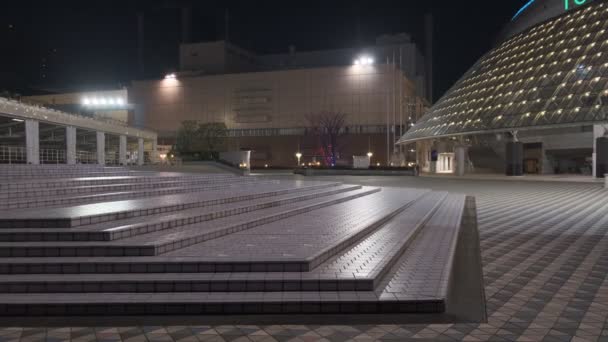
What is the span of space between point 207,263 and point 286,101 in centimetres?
6918

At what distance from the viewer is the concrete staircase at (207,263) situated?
4879 millimetres

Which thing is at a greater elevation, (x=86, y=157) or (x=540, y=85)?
(x=540, y=85)

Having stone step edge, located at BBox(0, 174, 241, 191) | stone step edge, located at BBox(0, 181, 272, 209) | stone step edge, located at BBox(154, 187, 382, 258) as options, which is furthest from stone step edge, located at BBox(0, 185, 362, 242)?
stone step edge, located at BBox(0, 174, 241, 191)

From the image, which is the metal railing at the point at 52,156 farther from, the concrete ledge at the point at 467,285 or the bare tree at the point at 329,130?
the bare tree at the point at 329,130

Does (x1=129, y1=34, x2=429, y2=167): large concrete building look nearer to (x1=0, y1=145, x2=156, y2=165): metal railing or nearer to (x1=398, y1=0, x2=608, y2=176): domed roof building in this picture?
(x1=398, y1=0, x2=608, y2=176): domed roof building

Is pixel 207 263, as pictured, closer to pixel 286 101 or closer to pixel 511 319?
pixel 511 319

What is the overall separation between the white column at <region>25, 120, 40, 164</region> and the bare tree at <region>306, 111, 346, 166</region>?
45362 millimetres

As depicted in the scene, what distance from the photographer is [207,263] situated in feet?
18.3

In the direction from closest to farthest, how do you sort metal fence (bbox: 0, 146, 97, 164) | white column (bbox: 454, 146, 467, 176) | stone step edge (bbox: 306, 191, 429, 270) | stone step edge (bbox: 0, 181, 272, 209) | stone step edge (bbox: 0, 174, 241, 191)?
stone step edge (bbox: 306, 191, 429, 270), stone step edge (bbox: 0, 181, 272, 209), stone step edge (bbox: 0, 174, 241, 191), metal fence (bbox: 0, 146, 97, 164), white column (bbox: 454, 146, 467, 176)

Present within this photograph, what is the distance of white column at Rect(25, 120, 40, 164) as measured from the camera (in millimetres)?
22922

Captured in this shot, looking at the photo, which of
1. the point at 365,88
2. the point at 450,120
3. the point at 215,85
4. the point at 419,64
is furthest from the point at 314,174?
the point at 419,64

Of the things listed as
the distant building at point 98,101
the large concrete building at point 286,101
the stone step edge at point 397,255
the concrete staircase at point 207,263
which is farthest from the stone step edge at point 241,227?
the distant building at point 98,101

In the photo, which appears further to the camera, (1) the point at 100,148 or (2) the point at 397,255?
(1) the point at 100,148

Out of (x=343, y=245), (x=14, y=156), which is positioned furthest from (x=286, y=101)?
(x=343, y=245)
